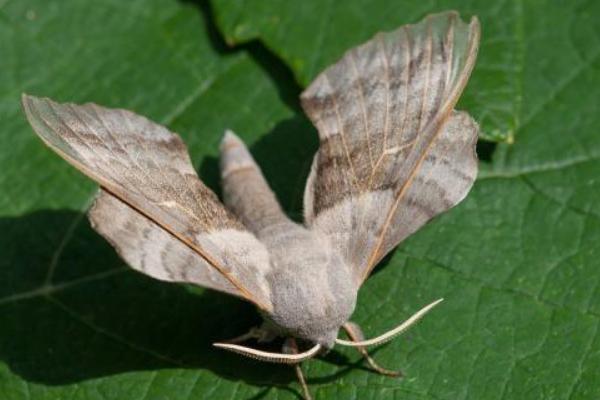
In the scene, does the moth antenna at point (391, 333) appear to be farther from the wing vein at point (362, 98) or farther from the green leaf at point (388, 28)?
the green leaf at point (388, 28)

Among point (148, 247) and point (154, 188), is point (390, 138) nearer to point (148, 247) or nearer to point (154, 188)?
point (154, 188)

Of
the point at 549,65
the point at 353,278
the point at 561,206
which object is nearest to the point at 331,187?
the point at 353,278

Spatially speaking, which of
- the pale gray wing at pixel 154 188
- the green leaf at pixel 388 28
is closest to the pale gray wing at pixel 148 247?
the pale gray wing at pixel 154 188

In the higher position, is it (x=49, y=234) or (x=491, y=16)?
(x=491, y=16)

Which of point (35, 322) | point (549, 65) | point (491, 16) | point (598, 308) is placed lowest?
→ point (598, 308)

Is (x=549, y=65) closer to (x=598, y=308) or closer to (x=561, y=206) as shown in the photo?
(x=561, y=206)

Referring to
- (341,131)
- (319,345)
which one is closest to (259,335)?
(319,345)
